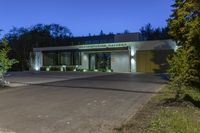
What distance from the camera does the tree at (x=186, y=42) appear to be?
1418cm

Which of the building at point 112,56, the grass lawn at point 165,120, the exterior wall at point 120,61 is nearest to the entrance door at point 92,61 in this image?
the building at point 112,56

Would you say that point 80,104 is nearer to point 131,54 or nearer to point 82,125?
point 82,125

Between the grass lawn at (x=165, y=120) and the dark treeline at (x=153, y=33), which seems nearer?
the grass lawn at (x=165, y=120)

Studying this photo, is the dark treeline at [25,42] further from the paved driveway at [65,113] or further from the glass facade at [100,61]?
the paved driveway at [65,113]

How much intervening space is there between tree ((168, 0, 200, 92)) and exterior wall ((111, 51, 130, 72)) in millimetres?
20889

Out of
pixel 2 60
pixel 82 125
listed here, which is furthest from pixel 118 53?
pixel 82 125

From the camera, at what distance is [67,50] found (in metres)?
49.1

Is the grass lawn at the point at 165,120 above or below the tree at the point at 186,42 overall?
below

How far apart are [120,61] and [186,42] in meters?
25.2

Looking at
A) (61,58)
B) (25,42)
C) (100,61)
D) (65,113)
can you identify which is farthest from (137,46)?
(65,113)

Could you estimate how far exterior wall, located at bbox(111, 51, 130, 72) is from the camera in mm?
43969

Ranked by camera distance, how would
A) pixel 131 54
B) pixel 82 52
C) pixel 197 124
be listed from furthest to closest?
1. pixel 82 52
2. pixel 131 54
3. pixel 197 124

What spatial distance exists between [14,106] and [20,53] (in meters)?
42.4

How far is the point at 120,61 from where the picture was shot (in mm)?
44594
